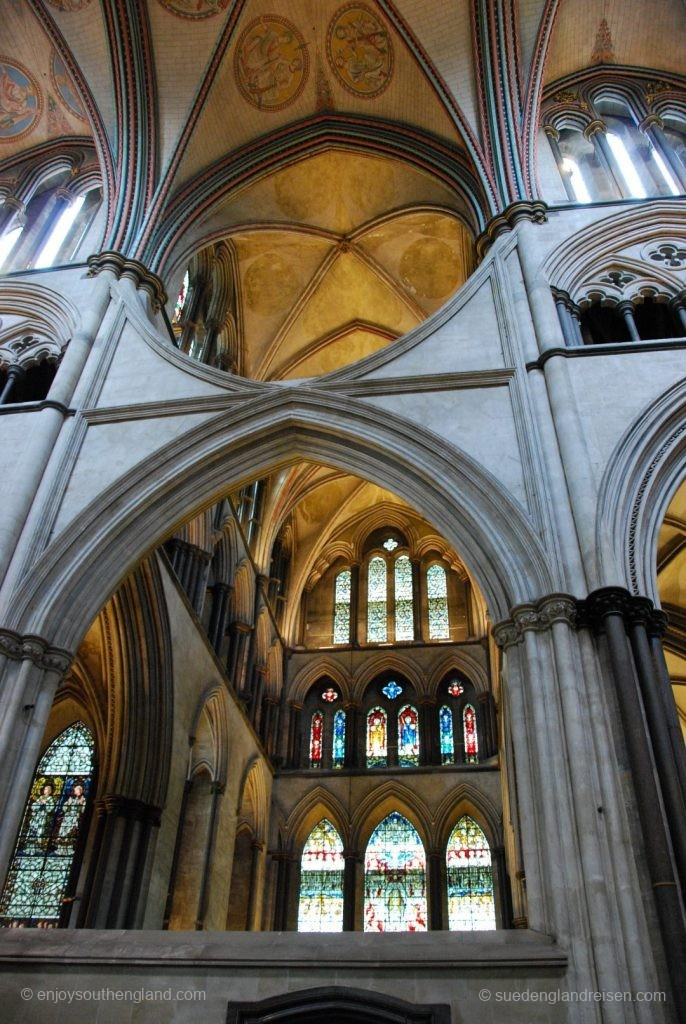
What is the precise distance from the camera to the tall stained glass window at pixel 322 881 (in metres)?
14.0

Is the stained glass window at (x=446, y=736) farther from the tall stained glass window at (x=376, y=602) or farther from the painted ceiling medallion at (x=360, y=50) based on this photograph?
the painted ceiling medallion at (x=360, y=50)

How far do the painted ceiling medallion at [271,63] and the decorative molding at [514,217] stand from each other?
4.80 m

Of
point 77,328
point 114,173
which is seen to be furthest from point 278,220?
point 77,328

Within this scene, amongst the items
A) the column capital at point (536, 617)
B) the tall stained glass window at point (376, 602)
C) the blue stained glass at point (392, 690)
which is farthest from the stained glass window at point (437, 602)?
the column capital at point (536, 617)

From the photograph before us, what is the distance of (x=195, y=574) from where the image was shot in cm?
1255

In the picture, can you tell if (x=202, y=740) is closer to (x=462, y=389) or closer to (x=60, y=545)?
(x=60, y=545)

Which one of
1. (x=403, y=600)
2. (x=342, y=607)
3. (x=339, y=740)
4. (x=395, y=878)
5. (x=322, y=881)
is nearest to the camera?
(x=395, y=878)

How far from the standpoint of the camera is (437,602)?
17.8 meters

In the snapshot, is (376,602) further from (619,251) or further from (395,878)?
(619,251)

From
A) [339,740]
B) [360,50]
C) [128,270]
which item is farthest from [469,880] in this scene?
[360,50]

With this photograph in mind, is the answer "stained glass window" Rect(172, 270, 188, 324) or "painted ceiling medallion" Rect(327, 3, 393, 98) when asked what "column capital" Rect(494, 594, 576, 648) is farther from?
"painted ceiling medallion" Rect(327, 3, 393, 98)

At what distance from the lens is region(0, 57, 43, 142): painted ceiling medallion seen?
14.2 meters

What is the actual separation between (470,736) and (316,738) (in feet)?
9.56

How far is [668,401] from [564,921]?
498cm
